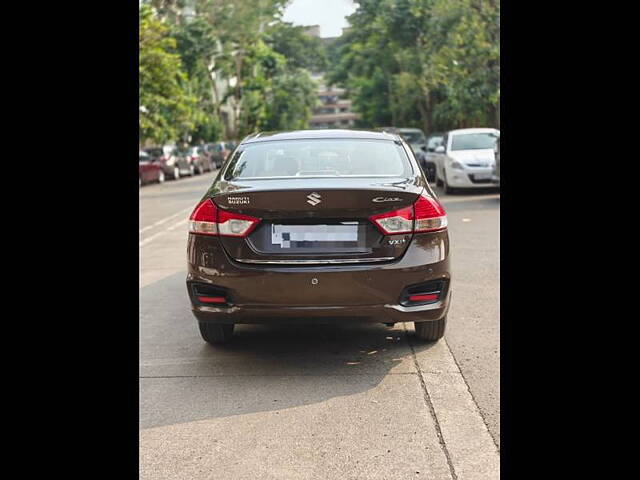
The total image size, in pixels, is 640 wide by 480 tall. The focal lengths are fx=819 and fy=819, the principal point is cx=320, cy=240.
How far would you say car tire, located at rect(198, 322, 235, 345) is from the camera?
573cm

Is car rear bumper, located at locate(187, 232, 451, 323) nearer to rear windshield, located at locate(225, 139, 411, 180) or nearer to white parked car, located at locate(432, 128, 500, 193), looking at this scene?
rear windshield, located at locate(225, 139, 411, 180)

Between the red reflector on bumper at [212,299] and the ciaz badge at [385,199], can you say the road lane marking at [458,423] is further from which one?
the red reflector on bumper at [212,299]

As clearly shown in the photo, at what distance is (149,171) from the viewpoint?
2953 cm

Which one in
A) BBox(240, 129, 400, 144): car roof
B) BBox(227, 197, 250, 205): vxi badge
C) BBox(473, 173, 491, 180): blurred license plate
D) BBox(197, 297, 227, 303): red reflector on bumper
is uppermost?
BBox(240, 129, 400, 144): car roof

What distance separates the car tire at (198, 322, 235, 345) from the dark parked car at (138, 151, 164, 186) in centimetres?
2374

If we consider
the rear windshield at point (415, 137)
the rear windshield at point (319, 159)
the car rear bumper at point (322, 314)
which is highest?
the rear windshield at point (415, 137)

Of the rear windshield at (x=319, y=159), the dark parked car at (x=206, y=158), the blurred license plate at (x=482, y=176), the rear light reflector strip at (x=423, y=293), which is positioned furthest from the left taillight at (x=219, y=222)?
the dark parked car at (x=206, y=158)

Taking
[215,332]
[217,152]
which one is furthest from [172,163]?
[215,332]

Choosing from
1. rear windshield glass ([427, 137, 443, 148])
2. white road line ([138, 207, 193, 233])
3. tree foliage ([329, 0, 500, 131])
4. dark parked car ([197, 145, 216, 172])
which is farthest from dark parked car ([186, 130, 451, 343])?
dark parked car ([197, 145, 216, 172])

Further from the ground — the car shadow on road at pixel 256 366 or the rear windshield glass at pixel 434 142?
the rear windshield glass at pixel 434 142

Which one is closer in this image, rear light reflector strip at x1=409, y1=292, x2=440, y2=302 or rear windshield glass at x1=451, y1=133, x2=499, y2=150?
rear light reflector strip at x1=409, y1=292, x2=440, y2=302

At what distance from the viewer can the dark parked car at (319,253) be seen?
4.97 meters

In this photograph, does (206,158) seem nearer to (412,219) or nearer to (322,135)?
(322,135)
